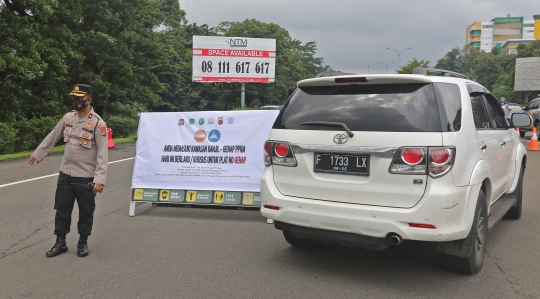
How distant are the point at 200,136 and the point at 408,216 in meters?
3.97

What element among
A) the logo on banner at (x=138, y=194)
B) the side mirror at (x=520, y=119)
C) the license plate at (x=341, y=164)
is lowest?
the logo on banner at (x=138, y=194)

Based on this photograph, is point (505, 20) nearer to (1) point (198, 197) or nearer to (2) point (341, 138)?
(1) point (198, 197)

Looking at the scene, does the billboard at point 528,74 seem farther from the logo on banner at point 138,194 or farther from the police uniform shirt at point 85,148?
the police uniform shirt at point 85,148

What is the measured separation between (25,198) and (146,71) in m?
22.3

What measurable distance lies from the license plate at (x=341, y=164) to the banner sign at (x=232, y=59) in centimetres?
3527

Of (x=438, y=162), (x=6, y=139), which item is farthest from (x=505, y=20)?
(x=438, y=162)

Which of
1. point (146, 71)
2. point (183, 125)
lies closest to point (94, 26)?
point (146, 71)

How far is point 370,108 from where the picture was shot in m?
4.47

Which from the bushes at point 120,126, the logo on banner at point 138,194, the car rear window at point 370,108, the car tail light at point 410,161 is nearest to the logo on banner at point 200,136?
the logo on banner at point 138,194

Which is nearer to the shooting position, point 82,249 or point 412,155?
point 412,155

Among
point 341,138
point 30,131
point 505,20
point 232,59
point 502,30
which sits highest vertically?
point 505,20

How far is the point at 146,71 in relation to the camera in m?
30.5

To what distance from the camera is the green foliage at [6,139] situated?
56.9 ft

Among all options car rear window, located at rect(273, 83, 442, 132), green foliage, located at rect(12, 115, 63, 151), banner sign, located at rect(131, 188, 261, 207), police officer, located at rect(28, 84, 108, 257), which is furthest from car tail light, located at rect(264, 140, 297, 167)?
green foliage, located at rect(12, 115, 63, 151)
